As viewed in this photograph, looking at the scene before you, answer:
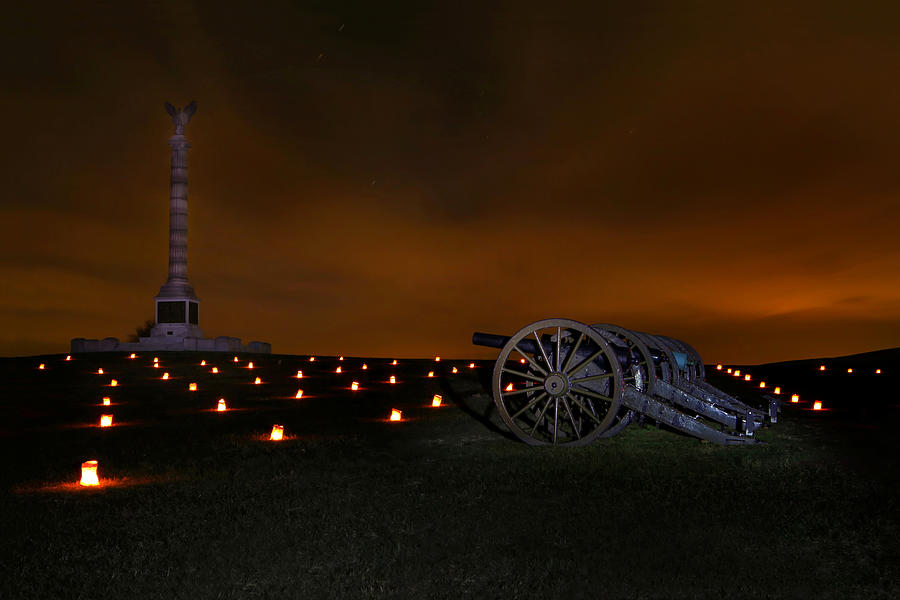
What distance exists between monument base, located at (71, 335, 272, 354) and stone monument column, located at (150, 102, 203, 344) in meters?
1.61

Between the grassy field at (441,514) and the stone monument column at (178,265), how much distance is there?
31.7 metres

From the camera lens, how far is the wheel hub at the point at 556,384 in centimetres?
1149

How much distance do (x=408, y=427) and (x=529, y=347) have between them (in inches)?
134

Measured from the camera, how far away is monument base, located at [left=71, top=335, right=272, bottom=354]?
41.9 meters

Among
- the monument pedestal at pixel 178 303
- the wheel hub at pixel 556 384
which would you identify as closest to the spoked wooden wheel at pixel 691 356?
the wheel hub at pixel 556 384

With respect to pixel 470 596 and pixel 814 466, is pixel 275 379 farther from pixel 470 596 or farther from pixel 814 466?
pixel 470 596

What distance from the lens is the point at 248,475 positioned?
10.0 metres

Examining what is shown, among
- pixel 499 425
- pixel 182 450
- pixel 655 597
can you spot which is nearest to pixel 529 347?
pixel 499 425

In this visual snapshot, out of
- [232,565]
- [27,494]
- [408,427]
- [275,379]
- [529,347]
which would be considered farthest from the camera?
[275,379]

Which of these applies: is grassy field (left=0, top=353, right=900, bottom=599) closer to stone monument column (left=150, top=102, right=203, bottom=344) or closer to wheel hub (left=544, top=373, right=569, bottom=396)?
wheel hub (left=544, top=373, right=569, bottom=396)

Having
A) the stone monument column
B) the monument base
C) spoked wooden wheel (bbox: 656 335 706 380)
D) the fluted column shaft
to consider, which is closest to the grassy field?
spoked wooden wheel (bbox: 656 335 706 380)

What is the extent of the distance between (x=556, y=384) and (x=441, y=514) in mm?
4132

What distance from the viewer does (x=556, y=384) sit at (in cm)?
1156

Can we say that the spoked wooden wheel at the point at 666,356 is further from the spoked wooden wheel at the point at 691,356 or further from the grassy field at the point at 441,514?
the spoked wooden wheel at the point at 691,356
